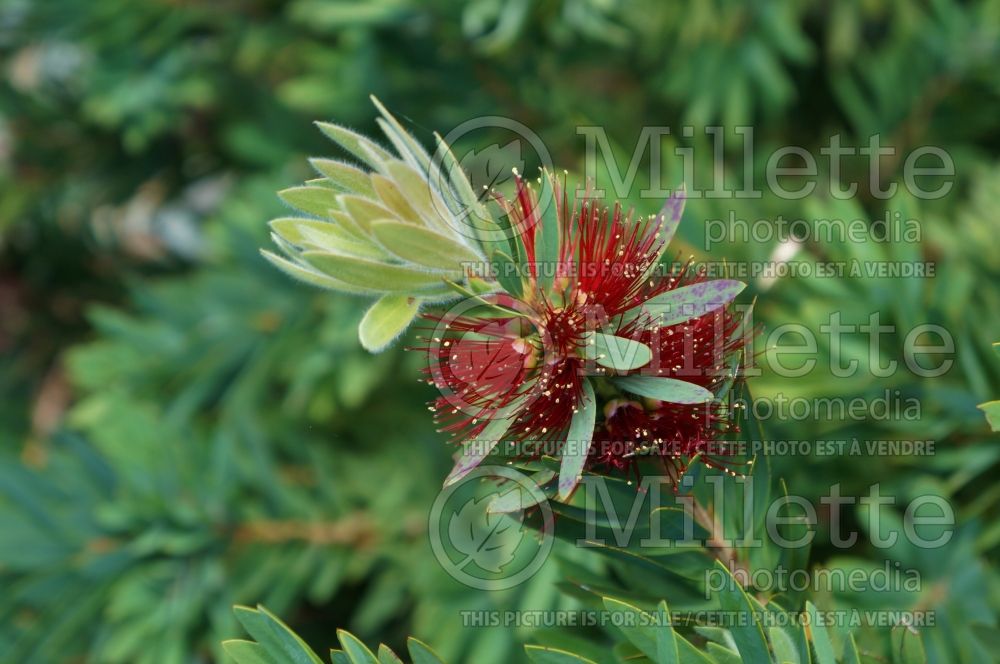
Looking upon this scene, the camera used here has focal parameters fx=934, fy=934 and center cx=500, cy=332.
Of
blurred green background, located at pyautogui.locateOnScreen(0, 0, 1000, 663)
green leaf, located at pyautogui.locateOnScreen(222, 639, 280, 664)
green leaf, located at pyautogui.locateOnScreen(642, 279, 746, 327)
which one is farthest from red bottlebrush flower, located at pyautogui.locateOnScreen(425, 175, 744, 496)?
blurred green background, located at pyautogui.locateOnScreen(0, 0, 1000, 663)

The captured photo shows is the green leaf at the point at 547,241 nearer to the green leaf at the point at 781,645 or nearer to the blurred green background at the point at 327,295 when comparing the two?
the green leaf at the point at 781,645

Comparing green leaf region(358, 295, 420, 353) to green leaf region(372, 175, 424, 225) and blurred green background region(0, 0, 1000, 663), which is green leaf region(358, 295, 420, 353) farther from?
blurred green background region(0, 0, 1000, 663)

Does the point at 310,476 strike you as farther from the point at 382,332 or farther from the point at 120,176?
the point at 382,332

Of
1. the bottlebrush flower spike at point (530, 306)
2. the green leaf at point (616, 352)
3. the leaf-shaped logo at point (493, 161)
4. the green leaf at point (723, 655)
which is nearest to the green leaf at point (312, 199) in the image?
the bottlebrush flower spike at point (530, 306)

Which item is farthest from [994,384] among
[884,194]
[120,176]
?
[120,176]

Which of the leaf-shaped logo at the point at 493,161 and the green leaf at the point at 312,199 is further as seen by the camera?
the leaf-shaped logo at the point at 493,161

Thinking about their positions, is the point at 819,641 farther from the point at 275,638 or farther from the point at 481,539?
the point at 481,539

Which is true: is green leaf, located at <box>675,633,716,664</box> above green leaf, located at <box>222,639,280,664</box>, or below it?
above

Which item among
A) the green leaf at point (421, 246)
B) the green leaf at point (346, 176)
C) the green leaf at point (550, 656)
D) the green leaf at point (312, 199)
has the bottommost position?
the green leaf at point (550, 656)
